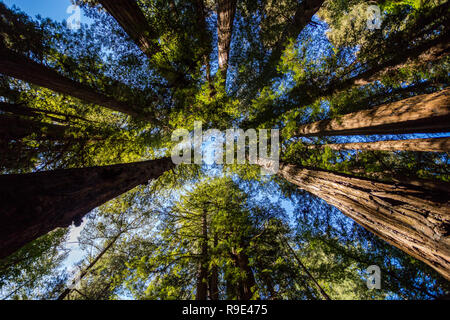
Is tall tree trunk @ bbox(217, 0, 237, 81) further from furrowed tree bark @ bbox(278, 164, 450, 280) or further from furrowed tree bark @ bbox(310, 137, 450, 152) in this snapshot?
furrowed tree bark @ bbox(310, 137, 450, 152)

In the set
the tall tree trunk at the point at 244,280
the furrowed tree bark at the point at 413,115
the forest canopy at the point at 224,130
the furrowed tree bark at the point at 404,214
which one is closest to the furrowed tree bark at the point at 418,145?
the forest canopy at the point at 224,130

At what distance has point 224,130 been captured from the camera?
7.22 metres

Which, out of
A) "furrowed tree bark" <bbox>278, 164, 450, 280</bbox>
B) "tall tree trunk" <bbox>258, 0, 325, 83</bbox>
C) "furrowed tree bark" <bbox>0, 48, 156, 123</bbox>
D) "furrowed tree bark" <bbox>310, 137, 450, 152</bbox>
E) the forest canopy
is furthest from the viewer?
"tall tree trunk" <bbox>258, 0, 325, 83</bbox>

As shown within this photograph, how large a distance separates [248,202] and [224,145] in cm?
306

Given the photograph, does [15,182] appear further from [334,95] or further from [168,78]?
[334,95]

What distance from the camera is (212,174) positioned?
785 centimetres

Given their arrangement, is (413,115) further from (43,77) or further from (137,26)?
(43,77)

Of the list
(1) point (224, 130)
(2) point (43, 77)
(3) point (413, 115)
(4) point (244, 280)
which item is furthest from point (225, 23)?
(4) point (244, 280)

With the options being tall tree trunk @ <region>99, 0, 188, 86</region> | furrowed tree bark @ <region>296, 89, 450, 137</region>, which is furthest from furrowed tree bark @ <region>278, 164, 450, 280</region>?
tall tree trunk @ <region>99, 0, 188, 86</region>

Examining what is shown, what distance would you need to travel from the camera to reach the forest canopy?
1829 millimetres

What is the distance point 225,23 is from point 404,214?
6.39 m

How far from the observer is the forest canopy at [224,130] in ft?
6.00

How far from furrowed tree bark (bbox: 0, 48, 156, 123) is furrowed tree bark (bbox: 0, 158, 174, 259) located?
2812mm

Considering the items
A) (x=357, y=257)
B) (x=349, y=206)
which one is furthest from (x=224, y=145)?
(x=357, y=257)
